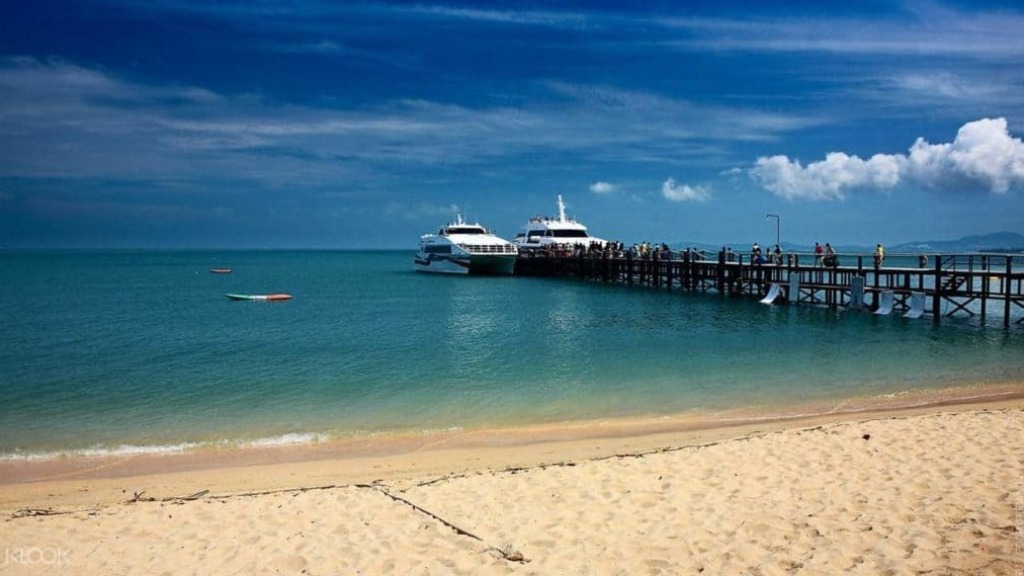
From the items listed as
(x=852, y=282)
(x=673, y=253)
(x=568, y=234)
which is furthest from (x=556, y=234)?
(x=852, y=282)

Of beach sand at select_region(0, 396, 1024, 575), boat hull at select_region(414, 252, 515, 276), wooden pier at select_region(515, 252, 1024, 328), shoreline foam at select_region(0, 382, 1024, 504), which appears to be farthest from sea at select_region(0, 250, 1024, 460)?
boat hull at select_region(414, 252, 515, 276)

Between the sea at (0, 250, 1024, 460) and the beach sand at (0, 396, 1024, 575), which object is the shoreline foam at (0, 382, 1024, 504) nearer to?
the beach sand at (0, 396, 1024, 575)

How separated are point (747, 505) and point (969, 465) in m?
3.09

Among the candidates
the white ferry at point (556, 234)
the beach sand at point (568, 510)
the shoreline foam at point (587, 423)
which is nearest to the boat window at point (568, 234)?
the white ferry at point (556, 234)

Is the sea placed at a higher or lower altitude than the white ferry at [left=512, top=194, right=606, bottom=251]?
lower

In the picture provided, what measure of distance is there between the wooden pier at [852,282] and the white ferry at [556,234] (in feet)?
13.6

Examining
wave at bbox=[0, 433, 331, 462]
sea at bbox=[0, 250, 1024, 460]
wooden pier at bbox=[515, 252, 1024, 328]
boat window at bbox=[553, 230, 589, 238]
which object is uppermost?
boat window at bbox=[553, 230, 589, 238]

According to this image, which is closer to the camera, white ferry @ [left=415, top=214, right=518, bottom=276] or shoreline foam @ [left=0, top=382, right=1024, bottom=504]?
shoreline foam @ [left=0, top=382, right=1024, bottom=504]

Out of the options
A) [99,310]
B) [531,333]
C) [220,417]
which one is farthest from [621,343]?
[99,310]

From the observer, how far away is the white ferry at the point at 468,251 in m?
61.7

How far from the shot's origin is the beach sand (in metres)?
6.12

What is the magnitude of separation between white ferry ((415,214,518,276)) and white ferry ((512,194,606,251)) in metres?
4.35

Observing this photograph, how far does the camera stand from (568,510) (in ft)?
24.4

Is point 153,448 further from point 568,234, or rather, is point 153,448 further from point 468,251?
point 568,234
